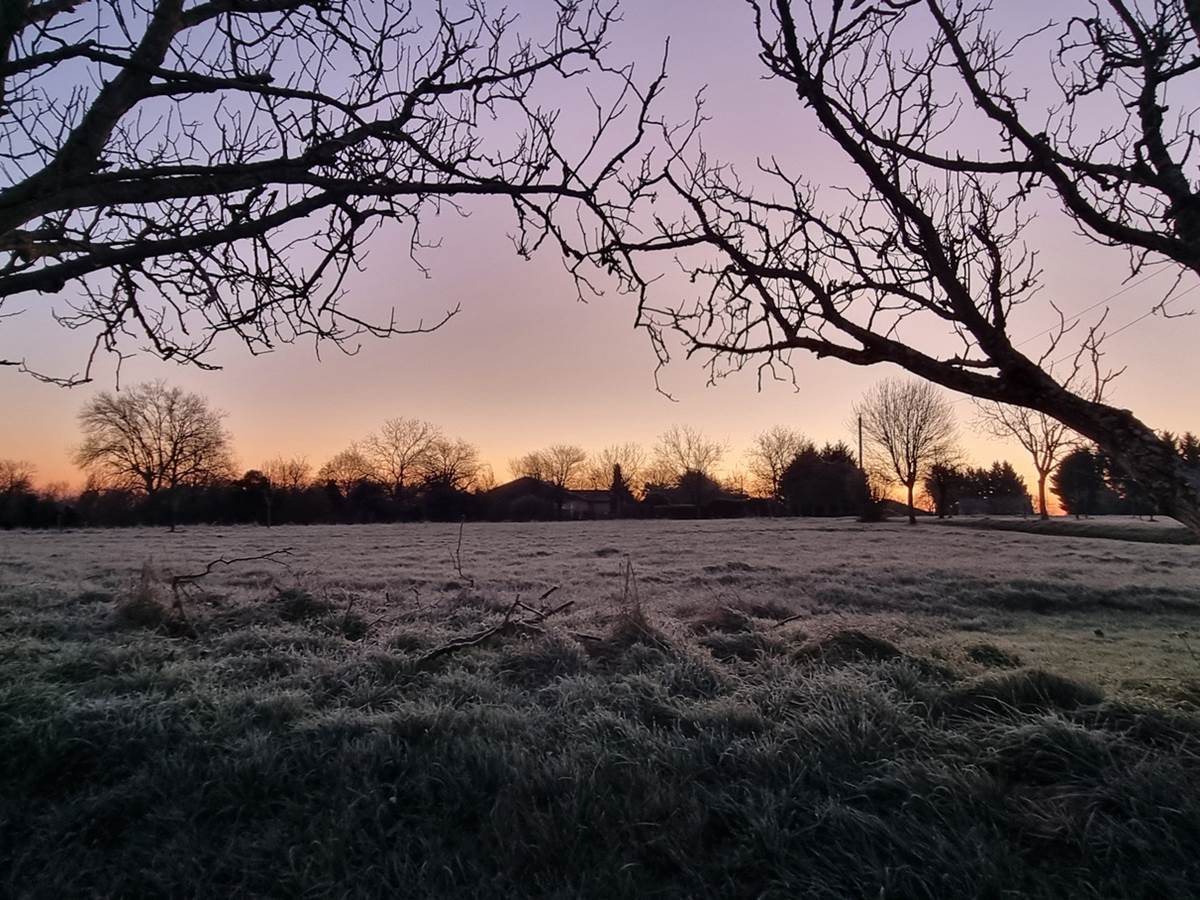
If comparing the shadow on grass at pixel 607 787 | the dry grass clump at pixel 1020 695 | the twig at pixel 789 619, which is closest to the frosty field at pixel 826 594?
the twig at pixel 789 619

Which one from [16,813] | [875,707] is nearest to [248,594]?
[16,813]

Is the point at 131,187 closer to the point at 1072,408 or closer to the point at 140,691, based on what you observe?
the point at 140,691

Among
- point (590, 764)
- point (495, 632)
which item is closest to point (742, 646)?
point (495, 632)

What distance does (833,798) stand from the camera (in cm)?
292

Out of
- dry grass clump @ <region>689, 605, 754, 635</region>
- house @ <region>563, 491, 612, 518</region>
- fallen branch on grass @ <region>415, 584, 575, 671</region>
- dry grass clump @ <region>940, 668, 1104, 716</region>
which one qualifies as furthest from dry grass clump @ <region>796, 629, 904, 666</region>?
house @ <region>563, 491, 612, 518</region>

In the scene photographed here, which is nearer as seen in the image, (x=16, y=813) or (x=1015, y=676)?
(x=16, y=813)

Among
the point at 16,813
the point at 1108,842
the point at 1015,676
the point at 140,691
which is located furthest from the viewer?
the point at 140,691

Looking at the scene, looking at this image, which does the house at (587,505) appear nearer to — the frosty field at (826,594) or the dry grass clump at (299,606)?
the frosty field at (826,594)

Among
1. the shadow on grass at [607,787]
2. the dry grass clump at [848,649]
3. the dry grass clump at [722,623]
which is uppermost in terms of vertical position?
the dry grass clump at [848,649]

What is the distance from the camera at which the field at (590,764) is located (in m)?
2.63

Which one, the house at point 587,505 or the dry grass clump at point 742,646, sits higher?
the house at point 587,505

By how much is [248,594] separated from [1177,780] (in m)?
8.49

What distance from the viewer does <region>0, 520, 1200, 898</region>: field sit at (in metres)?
2.63

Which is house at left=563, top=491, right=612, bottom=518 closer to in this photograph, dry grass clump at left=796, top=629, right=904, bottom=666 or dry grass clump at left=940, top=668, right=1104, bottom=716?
dry grass clump at left=796, top=629, right=904, bottom=666
